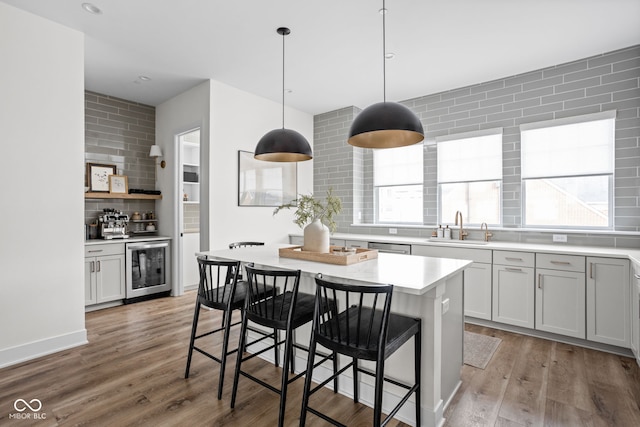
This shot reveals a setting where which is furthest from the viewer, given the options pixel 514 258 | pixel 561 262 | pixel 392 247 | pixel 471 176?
pixel 471 176

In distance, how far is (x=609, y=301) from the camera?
9.44ft

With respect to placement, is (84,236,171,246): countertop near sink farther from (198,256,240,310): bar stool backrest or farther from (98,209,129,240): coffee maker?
(198,256,240,310): bar stool backrest

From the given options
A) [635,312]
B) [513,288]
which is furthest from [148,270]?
[635,312]

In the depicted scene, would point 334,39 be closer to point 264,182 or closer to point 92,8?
point 92,8

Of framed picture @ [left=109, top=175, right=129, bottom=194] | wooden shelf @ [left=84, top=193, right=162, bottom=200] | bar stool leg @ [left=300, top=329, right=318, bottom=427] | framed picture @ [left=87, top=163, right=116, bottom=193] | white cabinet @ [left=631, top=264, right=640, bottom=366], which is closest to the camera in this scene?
bar stool leg @ [left=300, top=329, right=318, bottom=427]

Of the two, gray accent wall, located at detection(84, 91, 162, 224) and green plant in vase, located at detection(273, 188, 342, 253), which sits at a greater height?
gray accent wall, located at detection(84, 91, 162, 224)

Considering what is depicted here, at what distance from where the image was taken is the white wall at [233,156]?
4.17 metres

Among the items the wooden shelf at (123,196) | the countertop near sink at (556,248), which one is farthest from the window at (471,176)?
the wooden shelf at (123,196)

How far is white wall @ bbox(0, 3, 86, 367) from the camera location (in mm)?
2697

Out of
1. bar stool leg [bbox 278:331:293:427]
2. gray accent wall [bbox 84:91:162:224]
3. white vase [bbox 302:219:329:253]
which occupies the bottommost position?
bar stool leg [bbox 278:331:293:427]

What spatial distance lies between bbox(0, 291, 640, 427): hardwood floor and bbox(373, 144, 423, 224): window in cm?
228

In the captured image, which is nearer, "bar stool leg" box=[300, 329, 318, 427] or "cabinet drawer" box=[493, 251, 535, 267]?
"bar stool leg" box=[300, 329, 318, 427]

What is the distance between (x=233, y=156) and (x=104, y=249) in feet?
6.71

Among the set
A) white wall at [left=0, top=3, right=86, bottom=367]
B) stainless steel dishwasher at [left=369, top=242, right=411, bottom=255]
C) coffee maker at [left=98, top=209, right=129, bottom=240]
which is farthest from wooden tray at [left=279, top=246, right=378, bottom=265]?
coffee maker at [left=98, top=209, right=129, bottom=240]
